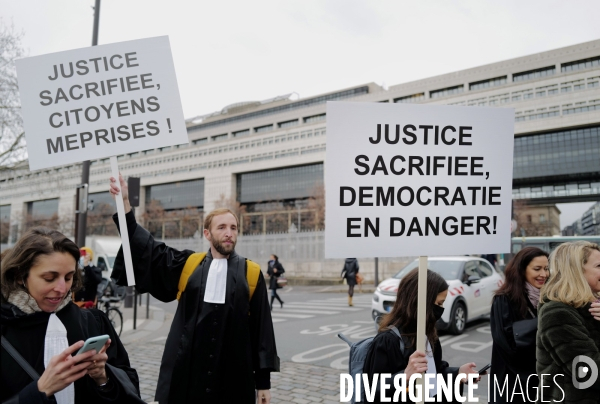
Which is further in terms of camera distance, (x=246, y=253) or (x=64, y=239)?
(x=246, y=253)

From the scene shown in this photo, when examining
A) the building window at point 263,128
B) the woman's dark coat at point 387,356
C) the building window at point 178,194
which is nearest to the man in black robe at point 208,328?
the woman's dark coat at point 387,356

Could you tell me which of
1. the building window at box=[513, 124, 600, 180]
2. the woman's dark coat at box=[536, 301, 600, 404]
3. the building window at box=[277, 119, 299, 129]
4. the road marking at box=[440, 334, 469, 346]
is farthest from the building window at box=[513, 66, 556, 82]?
the woman's dark coat at box=[536, 301, 600, 404]

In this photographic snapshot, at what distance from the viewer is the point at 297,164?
72.4m

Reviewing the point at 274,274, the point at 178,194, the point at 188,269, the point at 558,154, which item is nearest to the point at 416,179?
the point at 188,269

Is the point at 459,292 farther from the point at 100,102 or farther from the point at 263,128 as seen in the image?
the point at 263,128

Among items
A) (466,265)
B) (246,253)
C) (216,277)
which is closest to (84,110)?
(216,277)

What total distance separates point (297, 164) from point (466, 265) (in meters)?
62.0

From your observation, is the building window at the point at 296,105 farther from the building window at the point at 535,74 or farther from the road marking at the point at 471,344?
the road marking at the point at 471,344

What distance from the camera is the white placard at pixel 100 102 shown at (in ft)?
10.4

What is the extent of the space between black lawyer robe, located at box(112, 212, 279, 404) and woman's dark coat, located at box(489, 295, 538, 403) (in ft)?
5.19

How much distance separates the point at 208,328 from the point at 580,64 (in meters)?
60.5

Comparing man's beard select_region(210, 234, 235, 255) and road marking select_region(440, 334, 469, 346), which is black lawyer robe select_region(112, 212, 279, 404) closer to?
man's beard select_region(210, 234, 235, 255)

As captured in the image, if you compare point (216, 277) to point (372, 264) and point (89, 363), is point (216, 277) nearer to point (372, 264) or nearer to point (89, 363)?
point (89, 363)

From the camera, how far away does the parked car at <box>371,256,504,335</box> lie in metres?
9.97
